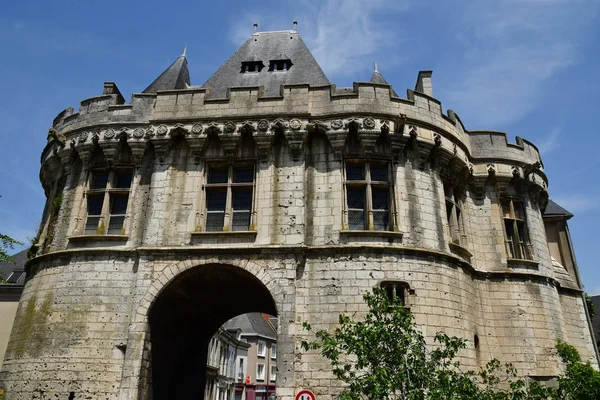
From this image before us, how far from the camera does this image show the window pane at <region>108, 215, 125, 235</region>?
45.9ft

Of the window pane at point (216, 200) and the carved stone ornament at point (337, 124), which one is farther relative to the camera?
the window pane at point (216, 200)

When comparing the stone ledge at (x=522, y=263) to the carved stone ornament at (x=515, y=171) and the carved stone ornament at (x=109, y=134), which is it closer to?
the carved stone ornament at (x=515, y=171)

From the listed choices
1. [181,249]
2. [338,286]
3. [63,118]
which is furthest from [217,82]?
[338,286]

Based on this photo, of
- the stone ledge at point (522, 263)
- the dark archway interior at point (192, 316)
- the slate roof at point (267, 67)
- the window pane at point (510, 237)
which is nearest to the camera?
the dark archway interior at point (192, 316)

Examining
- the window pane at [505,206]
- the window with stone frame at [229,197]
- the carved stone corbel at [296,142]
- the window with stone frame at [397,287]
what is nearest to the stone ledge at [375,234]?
the window with stone frame at [397,287]

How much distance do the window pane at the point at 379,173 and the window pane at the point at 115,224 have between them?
7.62 m

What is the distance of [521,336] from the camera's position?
14.1m

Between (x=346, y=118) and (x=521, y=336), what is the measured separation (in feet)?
27.6

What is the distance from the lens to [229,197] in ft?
45.0

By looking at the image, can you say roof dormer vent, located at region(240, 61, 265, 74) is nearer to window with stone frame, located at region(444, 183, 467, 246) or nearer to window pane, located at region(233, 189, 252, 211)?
window pane, located at region(233, 189, 252, 211)

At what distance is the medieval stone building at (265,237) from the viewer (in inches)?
486

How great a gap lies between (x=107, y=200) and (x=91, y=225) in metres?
0.90

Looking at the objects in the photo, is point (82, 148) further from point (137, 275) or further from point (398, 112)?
point (398, 112)

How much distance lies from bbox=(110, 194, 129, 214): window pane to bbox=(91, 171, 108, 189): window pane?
0.63 meters
